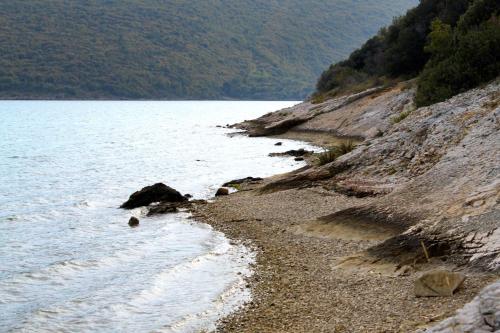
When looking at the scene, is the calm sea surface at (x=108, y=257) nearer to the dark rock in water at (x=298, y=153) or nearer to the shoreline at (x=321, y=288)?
the shoreline at (x=321, y=288)

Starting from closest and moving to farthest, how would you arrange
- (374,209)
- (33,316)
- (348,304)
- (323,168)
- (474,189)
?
(348,304) → (33,316) → (474,189) → (374,209) → (323,168)

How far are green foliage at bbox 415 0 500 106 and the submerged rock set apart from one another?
63.5 ft

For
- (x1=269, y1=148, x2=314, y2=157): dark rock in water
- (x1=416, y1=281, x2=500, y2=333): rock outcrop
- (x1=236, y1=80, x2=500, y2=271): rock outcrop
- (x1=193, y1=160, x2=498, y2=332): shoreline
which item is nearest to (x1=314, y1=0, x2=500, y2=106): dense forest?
(x1=236, y1=80, x2=500, y2=271): rock outcrop

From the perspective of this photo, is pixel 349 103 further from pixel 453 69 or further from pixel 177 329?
pixel 177 329

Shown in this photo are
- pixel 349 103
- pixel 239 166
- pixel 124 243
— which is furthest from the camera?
pixel 349 103

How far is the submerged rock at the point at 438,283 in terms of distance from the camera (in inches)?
440

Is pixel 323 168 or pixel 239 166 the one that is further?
pixel 239 166

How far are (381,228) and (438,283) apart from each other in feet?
18.5

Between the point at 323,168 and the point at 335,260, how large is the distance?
36.8 ft

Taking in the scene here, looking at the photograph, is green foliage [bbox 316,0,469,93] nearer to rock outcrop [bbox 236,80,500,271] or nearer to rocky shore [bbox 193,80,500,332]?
rock outcrop [bbox 236,80,500,271]

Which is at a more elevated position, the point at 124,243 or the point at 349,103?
the point at 349,103

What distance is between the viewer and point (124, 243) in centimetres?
2050

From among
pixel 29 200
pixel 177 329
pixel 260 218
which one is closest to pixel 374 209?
pixel 260 218

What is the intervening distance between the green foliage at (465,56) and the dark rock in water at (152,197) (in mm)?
15075
